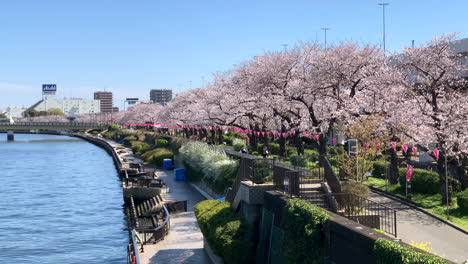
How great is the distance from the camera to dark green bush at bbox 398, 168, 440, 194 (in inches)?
1198

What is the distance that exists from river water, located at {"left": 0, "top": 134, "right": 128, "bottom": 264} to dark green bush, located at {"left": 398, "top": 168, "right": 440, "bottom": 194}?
18444 mm

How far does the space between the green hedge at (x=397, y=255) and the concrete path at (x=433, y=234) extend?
27.8ft

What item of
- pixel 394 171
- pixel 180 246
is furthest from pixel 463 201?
pixel 180 246

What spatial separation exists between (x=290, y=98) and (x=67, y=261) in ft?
68.9

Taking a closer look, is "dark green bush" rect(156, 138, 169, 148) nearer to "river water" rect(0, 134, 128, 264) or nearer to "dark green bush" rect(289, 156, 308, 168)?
"river water" rect(0, 134, 128, 264)

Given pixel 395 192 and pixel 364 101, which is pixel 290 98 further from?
pixel 395 192

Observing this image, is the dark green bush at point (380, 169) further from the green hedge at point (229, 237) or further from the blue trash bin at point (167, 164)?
the blue trash bin at point (167, 164)

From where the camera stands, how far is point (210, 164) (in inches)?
1656

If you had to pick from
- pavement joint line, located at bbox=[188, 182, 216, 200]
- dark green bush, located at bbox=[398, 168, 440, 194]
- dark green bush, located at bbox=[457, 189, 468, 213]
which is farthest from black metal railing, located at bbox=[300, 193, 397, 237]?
pavement joint line, located at bbox=[188, 182, 216, 200]

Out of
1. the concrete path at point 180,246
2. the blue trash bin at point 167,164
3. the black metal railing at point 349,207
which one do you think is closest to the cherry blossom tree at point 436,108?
the black metal railing at point 349,207

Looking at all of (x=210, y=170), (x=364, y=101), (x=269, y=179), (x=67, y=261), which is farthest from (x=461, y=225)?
(x=67, y=261)

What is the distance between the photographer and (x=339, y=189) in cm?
2061

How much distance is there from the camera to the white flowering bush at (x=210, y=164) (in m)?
37.4

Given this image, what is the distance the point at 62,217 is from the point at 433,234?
35577mm
